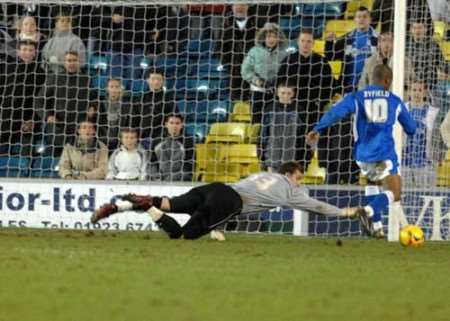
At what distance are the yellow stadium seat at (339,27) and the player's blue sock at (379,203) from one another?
421 centimetres

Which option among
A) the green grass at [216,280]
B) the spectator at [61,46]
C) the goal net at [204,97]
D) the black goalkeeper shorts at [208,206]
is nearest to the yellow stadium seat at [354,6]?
the goal net at [204,97]

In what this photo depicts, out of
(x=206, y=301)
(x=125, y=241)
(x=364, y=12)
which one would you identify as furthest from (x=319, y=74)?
(x=206, y=301)

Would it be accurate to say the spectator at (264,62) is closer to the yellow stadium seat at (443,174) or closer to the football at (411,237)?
the yellow stadium seat at (443,174)

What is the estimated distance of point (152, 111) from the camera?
18016 millimetres

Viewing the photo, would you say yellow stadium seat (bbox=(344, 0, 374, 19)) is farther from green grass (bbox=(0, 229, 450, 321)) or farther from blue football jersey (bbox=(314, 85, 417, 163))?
green grass (bbox=(0, 229, 450, 321))

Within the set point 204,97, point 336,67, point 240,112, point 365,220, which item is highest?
point 336,67

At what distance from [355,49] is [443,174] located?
2.11 meters

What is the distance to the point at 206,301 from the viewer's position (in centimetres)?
855

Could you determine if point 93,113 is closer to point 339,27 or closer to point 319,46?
point 319,46

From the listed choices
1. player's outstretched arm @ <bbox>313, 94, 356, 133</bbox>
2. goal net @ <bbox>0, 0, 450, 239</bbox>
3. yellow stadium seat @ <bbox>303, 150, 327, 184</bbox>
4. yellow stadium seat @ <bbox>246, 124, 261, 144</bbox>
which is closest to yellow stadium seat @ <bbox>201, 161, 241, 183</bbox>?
goal net @ <bbox>0, 0, 450, 239</bbox>

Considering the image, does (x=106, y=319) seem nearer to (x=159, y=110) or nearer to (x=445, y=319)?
(x=445, y=319)

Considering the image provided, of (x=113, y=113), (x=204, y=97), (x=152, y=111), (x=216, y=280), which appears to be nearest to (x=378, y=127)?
(x=152, y=111)

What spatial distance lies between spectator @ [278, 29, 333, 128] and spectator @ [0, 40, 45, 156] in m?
3.14

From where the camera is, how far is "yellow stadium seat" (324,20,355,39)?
18797 millimetres
